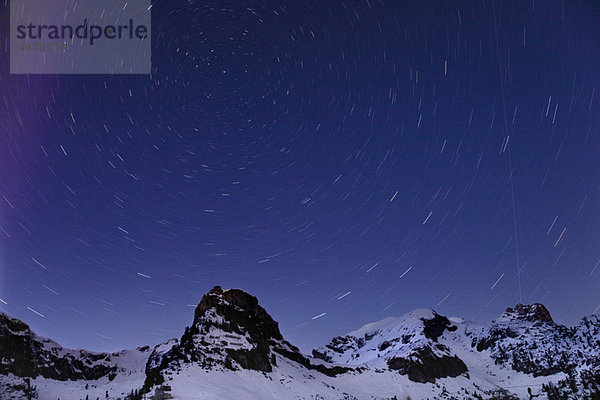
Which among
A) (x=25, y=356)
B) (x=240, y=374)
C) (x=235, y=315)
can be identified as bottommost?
(x=240, y=374)

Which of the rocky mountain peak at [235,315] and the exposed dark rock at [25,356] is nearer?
the rocky mountain peak at [235,315]

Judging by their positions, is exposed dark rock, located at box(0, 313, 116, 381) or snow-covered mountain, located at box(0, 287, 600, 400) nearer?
snow-covered mountain, located at box(0, 287, 600, 400)

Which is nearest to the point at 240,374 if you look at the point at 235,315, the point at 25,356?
the point at 235,315

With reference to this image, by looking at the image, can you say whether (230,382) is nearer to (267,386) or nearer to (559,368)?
(267,386)

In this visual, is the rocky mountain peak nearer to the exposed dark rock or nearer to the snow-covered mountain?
the snow-covered mountain

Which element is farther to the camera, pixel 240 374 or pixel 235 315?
pixel 235 315

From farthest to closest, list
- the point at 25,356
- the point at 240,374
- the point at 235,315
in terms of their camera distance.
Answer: the point at 25,356 → the point at 235,315 → the point at 240,374

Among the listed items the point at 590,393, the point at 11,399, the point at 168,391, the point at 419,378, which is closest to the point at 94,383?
the point at 11,399

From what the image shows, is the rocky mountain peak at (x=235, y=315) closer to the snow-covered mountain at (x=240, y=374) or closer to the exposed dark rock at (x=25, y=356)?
the snow-covered mountain at (x=240, y=374)

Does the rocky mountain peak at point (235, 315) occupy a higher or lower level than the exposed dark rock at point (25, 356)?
higher

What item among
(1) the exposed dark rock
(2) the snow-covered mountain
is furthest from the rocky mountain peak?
(1) the exposed dark rock

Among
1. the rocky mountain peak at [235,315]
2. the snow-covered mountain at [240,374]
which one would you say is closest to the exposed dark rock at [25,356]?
the snow-covered mountain at [240,374]

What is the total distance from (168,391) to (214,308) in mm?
61133

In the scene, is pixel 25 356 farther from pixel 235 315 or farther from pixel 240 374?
pixel 240 374
